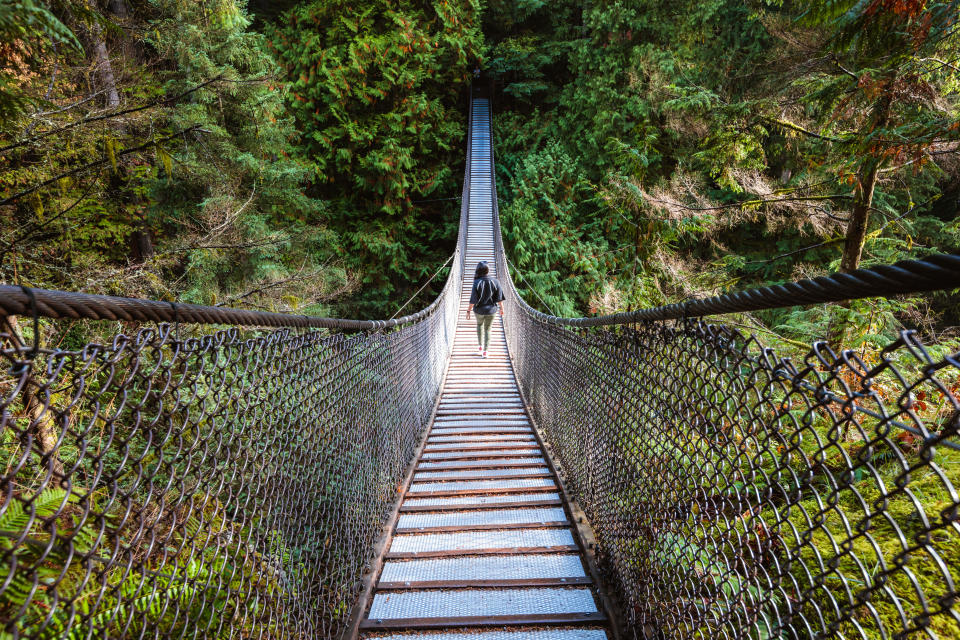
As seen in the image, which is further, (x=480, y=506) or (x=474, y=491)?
(x=474, y=491)

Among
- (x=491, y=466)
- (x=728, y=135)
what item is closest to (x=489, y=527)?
(x=491, y=466)

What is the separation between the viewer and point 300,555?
1268mm

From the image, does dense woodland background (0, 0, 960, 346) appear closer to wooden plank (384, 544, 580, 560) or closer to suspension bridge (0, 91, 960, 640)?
suspension bridge (0, 91, 960, 640)

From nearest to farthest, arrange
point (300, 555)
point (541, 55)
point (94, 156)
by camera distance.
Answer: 1. point (300, 555)
2. point (94, 156)
3. point (541, 55)

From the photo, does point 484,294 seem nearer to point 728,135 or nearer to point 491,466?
point 491,466

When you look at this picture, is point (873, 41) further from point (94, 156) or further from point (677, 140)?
point (677, 140)

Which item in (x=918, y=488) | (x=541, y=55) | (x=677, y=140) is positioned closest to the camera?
(x=918, y=488)

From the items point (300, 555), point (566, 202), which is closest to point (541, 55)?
point (566, 202)

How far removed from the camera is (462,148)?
12742mm

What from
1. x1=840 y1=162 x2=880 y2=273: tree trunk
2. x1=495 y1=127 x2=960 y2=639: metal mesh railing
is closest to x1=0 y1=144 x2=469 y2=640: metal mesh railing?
x1=495 y1=127 x2=960 y2=639: metal mesh railing

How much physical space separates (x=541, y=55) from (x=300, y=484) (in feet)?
44.7

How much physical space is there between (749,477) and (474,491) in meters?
1.67

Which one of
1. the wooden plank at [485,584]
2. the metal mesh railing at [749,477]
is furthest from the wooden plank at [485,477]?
the wooden plank at [485,584]

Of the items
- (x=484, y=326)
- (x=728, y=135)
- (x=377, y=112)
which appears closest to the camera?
(x=728, y=135)
